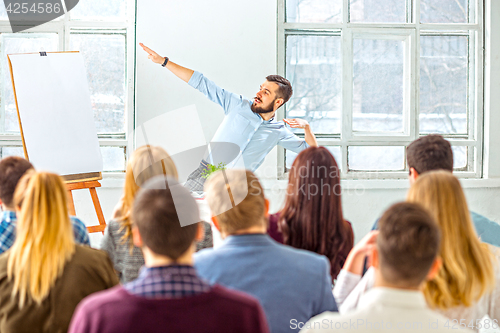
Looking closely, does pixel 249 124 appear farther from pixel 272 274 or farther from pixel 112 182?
pixel 272 274

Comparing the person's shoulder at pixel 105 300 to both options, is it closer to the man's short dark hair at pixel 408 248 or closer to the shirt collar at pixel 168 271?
the shirt collar at pixel 168 271

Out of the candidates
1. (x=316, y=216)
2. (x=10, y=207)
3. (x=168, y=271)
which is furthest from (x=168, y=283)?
(x=10, y=207)

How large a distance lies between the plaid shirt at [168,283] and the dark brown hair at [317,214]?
2.78ft

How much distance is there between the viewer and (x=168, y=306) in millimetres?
780

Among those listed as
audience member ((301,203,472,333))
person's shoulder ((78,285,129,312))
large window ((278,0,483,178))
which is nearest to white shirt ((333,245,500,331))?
audience member ((301,203,472,333))

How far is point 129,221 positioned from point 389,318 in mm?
1033

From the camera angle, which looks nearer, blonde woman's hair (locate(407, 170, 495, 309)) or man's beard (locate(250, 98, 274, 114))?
blonde woman's hair (locate(407, 170, 495, 309))

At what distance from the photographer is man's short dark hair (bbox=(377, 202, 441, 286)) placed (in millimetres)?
905

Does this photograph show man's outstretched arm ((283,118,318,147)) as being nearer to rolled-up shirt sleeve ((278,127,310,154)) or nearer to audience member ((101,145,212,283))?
rolled-up shirt sleeve ((278,127,310,154))

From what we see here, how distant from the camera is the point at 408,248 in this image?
906mm

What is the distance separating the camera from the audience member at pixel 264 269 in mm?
1136

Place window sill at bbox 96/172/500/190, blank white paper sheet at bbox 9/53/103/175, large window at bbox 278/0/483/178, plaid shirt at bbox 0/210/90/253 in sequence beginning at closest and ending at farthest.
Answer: plaid shirt at bbox 0/210/90/253, blank white paper sheet at bbox 9/53/103/175, window sill at bbox 96/172/500/190, large window at bbox 278/0/483/178

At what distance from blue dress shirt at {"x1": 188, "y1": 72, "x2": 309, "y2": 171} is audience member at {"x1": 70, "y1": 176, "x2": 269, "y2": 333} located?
2.69 meters

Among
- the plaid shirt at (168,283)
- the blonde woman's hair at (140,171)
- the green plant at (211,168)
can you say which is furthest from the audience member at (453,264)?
the green plant at (211,168)
